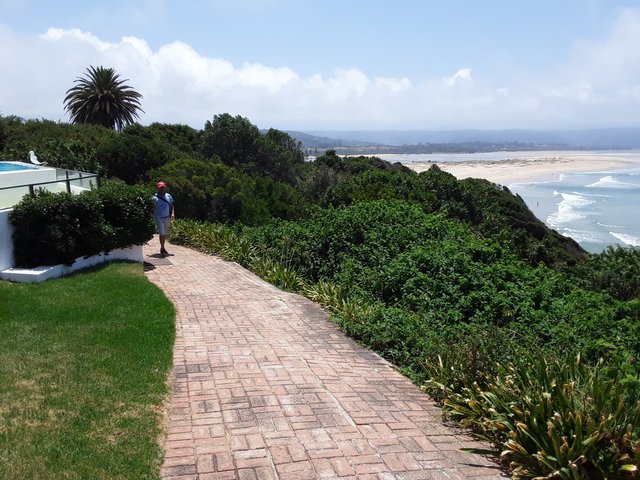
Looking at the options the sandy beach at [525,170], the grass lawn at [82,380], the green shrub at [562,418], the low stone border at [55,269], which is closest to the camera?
the green shrub at [562,418]

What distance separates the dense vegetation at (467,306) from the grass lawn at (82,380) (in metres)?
2.65

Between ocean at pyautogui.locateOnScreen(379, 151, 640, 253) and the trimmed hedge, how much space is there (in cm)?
3513

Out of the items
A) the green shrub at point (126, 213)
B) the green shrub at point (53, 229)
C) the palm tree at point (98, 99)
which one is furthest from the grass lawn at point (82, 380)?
the palm tree at point (98, 99)

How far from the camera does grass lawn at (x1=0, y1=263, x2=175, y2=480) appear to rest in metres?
4.12

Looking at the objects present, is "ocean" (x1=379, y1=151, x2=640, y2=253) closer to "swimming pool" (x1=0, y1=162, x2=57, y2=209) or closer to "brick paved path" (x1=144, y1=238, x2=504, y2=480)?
"swimming pool" (x1=0, y1=162, x2=57, y2=209)

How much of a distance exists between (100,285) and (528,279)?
678cm

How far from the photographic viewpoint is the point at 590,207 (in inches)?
2329

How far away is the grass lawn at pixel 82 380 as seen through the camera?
4.12m

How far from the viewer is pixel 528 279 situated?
938 cm

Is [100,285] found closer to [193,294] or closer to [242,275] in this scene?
[193,294]

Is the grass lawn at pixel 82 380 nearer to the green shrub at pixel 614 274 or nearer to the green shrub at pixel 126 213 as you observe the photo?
the green shrub at pixel 126 213

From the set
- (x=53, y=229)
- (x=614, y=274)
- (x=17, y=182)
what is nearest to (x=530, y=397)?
(x=53, y=229)

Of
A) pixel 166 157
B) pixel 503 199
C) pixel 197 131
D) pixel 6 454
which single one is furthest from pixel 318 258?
pixel 197 131

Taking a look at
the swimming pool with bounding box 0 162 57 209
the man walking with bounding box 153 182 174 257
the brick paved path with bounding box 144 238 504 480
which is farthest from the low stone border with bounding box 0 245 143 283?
the brick paved path with bounding box 144 238 504 480
